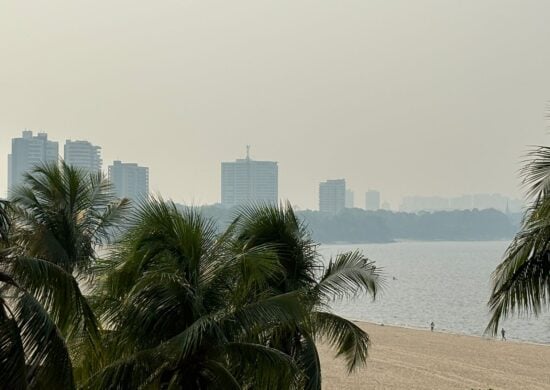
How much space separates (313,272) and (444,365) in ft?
70.4

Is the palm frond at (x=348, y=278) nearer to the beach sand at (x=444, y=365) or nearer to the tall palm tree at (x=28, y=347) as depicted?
the tall palm tree at (x=28, y=347)

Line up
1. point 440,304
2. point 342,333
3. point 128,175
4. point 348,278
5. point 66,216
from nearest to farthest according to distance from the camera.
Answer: point 342,333
point 348,278
point 66,216
point 440,304
point 128,175

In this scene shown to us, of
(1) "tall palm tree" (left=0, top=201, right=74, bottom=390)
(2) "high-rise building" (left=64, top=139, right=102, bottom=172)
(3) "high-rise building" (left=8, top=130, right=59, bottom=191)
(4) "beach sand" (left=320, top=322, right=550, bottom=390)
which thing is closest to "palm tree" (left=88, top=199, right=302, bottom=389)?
(1) "tall palm tree" (left=0, top=201, right=74, bottom=390)

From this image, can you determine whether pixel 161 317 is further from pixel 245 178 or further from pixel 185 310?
pixel 245 178

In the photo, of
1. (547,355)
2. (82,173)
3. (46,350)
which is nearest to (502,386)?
(547,355)

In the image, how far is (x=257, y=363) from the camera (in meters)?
8.89

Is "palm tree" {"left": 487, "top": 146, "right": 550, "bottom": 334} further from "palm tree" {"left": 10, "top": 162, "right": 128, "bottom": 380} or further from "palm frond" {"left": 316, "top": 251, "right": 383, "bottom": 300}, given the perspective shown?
"palm tree" {"left": 10, "top": 162, "right": 128, "bottom": 380}

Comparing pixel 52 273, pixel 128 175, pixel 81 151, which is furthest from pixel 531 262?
pixel 128 175

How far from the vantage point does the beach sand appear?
27.2 m

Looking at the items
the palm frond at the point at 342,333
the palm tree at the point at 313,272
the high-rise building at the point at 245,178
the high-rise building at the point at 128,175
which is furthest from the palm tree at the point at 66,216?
the high-rise building at the point at 245,178

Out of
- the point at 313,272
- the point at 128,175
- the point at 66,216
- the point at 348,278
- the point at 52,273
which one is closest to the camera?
the point at 52,273

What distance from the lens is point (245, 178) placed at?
569 ft

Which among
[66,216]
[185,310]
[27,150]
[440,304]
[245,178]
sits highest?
[245,178]

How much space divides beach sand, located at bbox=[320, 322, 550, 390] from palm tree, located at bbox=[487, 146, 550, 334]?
15652 millimetres
